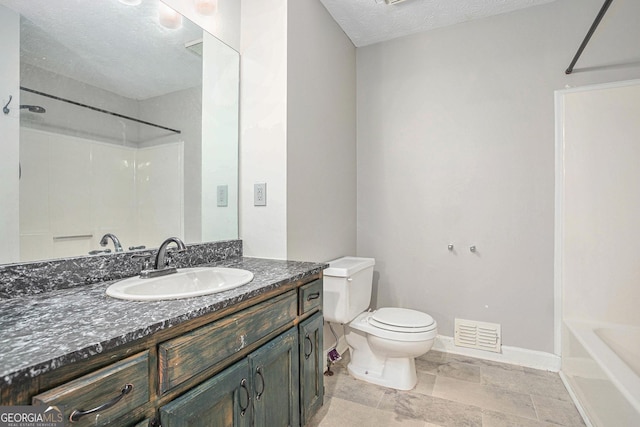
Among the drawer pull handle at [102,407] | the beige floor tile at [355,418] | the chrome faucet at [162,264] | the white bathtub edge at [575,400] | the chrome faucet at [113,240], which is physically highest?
the chrome faucet at [113,240]

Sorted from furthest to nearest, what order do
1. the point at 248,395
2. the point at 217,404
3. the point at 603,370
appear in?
the point at 603,370 < the point at 248,395 < the point at 217,404

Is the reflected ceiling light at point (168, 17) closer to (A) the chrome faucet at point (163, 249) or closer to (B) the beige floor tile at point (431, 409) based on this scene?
(A) the chrome faucet at point (163, 249)

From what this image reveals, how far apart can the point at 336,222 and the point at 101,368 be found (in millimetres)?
1800

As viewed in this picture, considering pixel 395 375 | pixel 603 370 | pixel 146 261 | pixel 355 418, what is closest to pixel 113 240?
pixel 146 261

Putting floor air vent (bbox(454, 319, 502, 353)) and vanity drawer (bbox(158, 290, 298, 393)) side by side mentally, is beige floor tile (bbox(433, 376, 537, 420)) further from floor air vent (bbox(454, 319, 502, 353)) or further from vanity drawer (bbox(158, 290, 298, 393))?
vanity drawer (bbox(158, 290, 298, 393))

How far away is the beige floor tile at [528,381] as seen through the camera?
6.00 ft

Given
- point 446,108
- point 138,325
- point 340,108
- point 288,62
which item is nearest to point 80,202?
point 138,325

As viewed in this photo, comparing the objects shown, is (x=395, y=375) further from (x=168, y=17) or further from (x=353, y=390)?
(x=168, y=17)

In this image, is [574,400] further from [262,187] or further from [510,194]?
[262,187]

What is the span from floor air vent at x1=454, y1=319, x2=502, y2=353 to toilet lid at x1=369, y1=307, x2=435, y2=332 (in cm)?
52

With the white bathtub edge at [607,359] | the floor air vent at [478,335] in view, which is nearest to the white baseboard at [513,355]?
the floor air vent at [478,335]

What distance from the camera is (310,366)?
141 cm

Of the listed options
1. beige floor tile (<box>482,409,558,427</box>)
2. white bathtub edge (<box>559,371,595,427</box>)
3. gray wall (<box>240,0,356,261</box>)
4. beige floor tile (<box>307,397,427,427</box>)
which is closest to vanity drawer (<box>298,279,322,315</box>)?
gray wall (<box>240,0,356,261</box>)

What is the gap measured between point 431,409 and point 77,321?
5.69 feet
